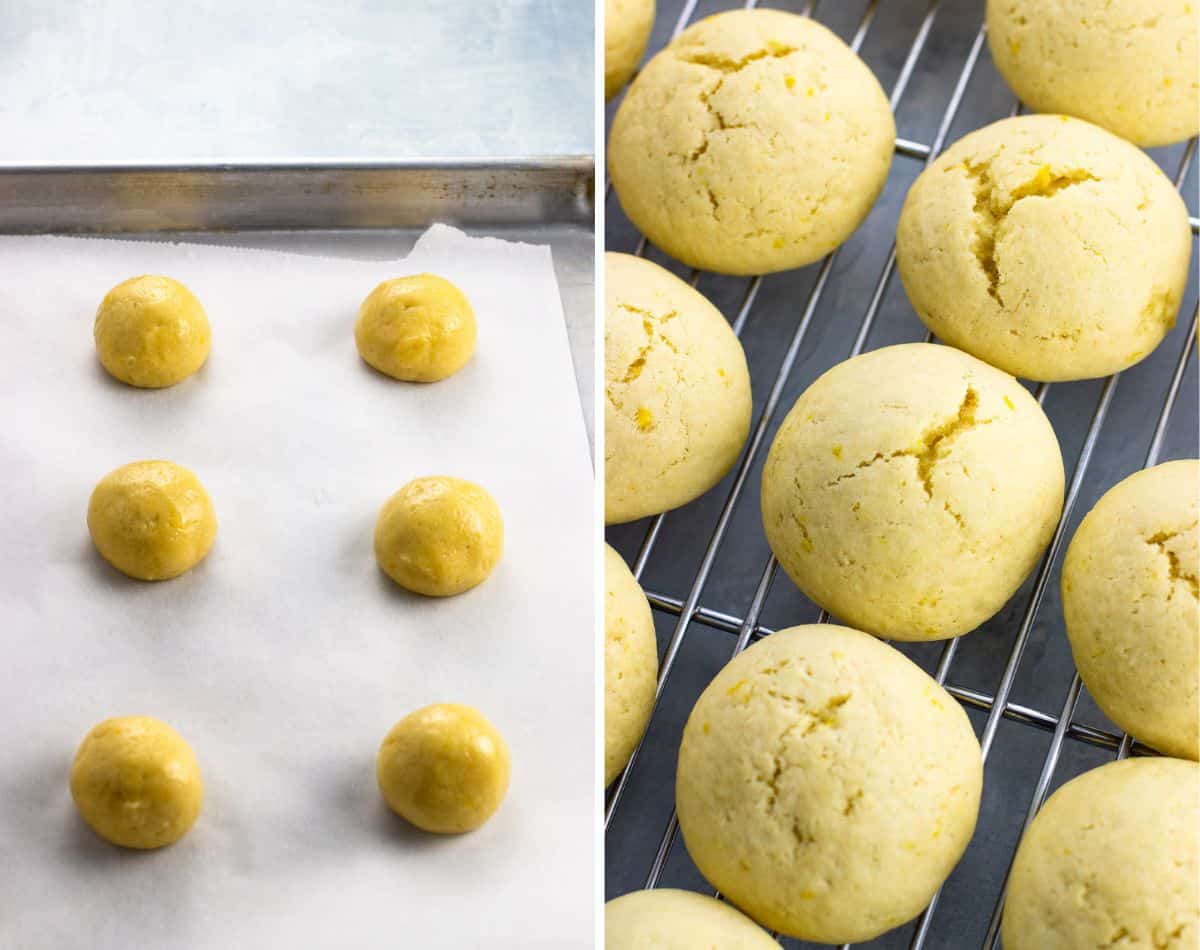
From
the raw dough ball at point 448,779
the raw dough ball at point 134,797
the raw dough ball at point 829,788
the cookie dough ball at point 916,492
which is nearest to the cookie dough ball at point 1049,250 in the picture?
the cookie dough ball at point 916,492

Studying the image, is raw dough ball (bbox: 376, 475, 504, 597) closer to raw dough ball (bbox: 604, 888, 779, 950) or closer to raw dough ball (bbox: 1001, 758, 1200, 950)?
raw dough ball (bbox: 604, 888, 779, 950)

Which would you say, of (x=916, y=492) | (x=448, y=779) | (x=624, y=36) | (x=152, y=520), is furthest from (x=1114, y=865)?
(x=624, y=36)

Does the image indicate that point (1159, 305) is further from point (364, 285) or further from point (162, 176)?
point (162, 176)

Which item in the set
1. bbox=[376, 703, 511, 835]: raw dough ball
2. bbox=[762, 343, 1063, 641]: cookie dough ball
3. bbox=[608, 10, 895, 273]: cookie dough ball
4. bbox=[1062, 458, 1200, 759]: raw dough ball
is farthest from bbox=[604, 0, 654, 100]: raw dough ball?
bbox=[376, 703, 511, 835]: raw dough ball

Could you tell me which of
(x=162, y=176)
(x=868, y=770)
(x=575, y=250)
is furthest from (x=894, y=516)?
(x=162, y=176)

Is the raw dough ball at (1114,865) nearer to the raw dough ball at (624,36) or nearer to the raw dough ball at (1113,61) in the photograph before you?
the raw dough ball at (1113,61)
